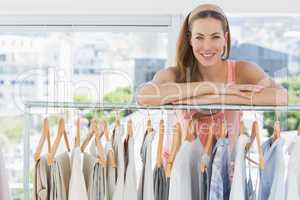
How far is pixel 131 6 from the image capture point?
2121 millimetres

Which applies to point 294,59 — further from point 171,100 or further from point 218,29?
point 171,100

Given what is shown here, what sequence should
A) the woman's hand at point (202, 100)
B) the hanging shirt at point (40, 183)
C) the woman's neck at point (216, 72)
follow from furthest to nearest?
1. the woman's neck at point (216, 72)
2. the woman's hand at point (202, 100)
3. the hanging shirt at point (40, 183)

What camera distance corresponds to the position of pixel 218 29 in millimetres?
1933

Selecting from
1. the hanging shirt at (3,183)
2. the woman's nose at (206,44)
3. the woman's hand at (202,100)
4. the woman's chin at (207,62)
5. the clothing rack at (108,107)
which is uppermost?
the woman's nose at (206,44)

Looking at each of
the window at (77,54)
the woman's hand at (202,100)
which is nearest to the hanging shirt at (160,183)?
the woman's hand at (202,100)

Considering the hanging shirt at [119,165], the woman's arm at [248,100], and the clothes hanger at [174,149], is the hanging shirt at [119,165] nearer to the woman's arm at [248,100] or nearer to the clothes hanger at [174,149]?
the clothes hanger at [174,149]

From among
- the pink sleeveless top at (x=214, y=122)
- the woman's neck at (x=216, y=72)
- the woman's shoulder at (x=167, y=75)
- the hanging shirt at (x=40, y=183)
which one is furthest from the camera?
the woman's neck at (x=216, y=72)

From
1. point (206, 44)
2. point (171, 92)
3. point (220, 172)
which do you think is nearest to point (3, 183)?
point (171, 92)

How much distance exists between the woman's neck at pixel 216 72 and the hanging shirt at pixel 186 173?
60cm

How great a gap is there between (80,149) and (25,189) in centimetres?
27

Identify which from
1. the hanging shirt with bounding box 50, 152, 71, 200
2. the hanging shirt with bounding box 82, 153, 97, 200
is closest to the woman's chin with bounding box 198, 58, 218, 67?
the hanging shirt with bounding box 82, 153, 97, 200

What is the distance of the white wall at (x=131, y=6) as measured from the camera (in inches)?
82.2

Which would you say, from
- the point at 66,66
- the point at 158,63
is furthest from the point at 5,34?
the point at 158,63

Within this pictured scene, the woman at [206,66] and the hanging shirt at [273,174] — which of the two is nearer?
the hanging shirt at [273,174]
